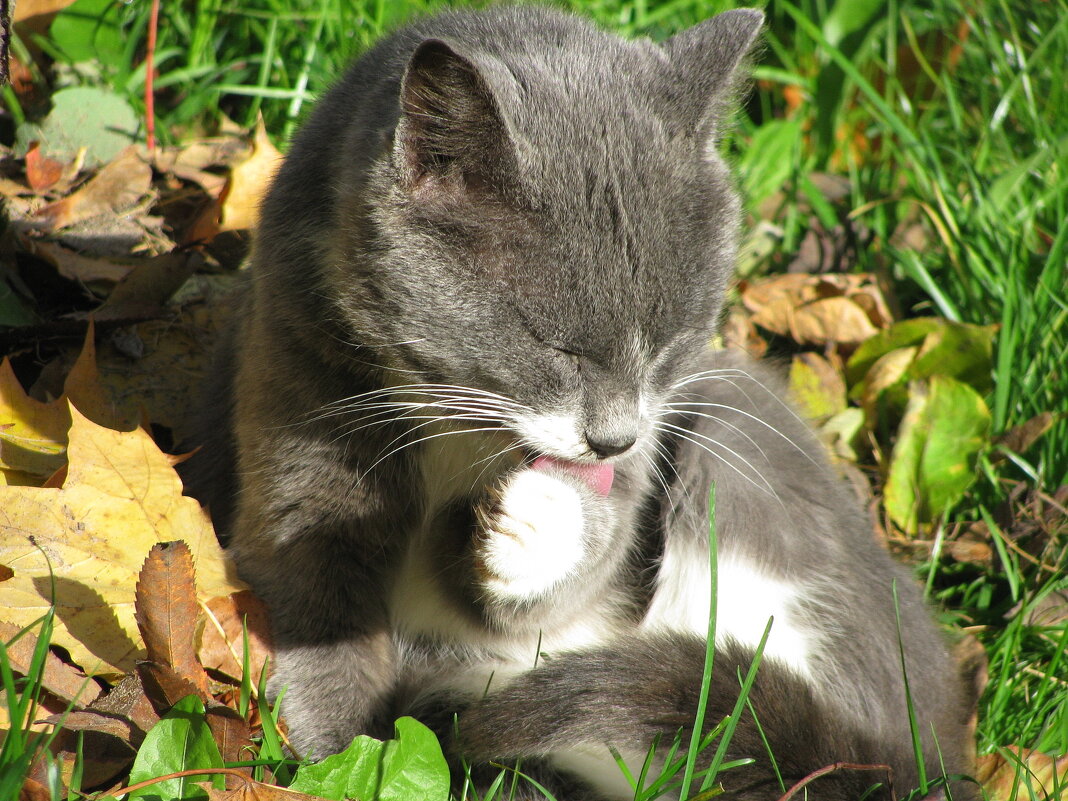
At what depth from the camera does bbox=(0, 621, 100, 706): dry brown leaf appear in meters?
1.68

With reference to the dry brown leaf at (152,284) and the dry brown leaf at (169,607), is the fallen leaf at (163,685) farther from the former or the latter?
the dry brown leaf at (152,284)

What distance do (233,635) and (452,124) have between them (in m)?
1.11

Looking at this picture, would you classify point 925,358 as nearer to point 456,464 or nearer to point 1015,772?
point 1015,772

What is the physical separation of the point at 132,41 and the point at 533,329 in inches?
90.0

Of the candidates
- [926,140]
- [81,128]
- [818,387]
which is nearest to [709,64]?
[818,387]

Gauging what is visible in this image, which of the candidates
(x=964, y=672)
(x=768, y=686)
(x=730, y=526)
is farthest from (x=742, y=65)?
(x=964, y=672)

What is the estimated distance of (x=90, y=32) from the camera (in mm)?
3166

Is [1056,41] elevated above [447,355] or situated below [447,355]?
above

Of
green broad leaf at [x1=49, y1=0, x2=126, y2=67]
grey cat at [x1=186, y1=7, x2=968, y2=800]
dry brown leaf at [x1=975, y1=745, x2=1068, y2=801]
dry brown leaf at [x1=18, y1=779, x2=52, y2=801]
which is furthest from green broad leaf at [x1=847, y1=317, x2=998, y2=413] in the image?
green broad leaf at [x1=49, y1=0, x2=126, y2=67]

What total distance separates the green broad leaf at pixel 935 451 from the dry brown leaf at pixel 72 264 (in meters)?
2.13

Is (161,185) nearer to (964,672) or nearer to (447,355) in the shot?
(447,355)

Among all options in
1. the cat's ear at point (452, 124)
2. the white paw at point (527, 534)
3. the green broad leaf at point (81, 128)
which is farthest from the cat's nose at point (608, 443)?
the green broad leaf at point (81, 128)

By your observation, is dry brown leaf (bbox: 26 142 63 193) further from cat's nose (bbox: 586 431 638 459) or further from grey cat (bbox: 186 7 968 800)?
cat's nose (bbox: 586 431 638 459)

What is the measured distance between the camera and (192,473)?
2354 millimetres
